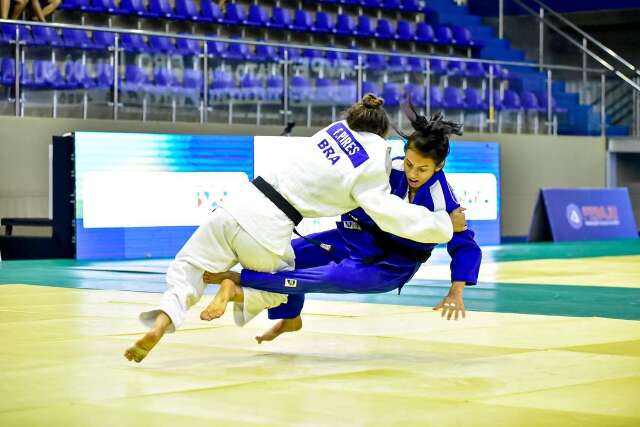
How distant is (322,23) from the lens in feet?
71.9

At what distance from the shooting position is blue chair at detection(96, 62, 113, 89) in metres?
15.6

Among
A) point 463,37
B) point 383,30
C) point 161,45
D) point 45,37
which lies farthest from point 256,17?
point 45,37

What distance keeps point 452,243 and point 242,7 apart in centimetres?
1583

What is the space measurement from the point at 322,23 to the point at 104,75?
23.1 ft

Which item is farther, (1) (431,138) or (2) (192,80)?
(2) (192,80)

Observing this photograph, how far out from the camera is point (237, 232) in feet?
19.1

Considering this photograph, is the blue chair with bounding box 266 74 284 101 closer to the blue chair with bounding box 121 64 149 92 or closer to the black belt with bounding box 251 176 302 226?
the blue chair with bounding box 121 64 149 92

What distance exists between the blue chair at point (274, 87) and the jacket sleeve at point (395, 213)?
38.3 ft

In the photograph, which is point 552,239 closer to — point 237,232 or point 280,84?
point 280,84

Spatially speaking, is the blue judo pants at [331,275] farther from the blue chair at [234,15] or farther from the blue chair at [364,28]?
the blue chair at [364,28]

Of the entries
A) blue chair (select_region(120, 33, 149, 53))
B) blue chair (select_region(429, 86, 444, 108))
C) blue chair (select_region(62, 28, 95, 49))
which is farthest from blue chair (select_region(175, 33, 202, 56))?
blue chair (select_region(429, 86, 444, 108))

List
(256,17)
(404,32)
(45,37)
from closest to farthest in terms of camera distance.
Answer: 1. (45,37)
2. (256,17)
3. (404,32)

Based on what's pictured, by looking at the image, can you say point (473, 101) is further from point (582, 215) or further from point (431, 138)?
point (431, 138)

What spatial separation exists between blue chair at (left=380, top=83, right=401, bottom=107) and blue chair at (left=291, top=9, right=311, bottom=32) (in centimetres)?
337
